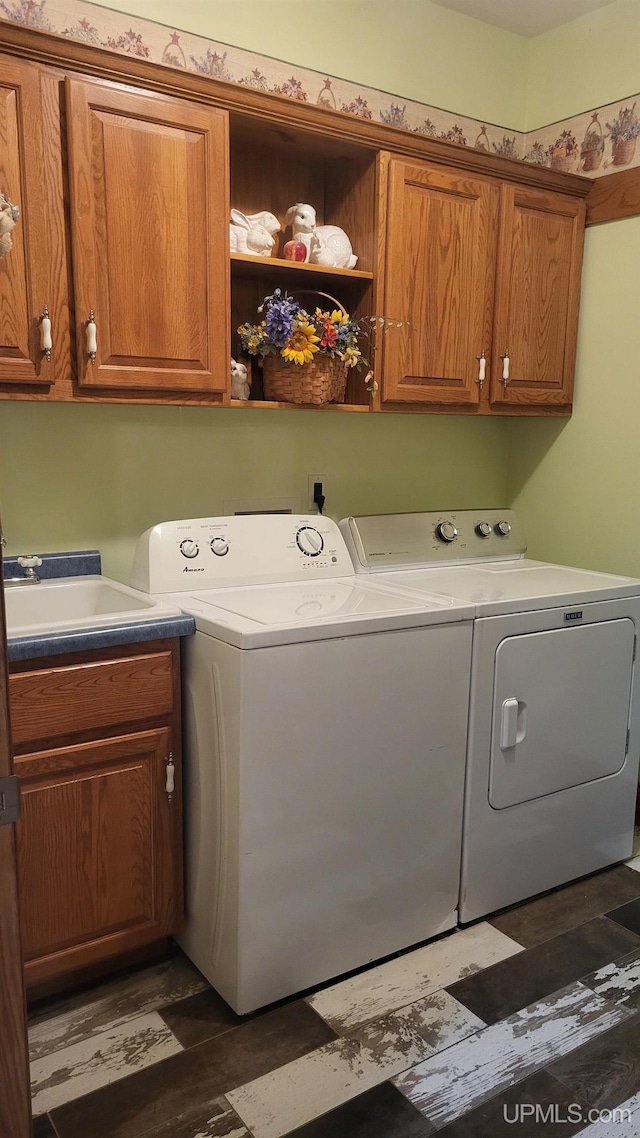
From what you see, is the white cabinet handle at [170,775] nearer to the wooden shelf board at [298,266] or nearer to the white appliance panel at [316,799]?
the white appliance panel at [316,799]

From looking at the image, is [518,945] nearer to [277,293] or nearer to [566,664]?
[566,664]

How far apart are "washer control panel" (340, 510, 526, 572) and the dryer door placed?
56 centimetres

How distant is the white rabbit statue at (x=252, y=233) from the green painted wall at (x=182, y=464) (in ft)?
1.52

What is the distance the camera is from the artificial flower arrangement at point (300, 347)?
7.14 ft

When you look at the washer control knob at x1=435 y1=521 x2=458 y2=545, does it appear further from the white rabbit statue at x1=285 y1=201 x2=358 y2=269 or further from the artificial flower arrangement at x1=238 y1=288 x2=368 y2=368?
the white rabbit statue at x1=285 y1=201 x2=358 y2=269

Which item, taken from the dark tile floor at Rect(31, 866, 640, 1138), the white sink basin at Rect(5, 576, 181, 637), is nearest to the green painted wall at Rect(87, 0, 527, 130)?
the white sink basin at Rect(5, 576, 181, 637)

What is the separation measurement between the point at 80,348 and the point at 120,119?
521mm

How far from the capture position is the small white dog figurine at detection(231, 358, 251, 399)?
2268mm

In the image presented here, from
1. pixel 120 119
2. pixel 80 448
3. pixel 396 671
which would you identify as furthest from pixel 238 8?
pixel 396 671

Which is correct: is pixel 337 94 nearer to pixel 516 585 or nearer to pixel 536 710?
pixel 516 585

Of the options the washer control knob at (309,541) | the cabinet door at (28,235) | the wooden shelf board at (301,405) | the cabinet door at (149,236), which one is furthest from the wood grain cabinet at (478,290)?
the cabinet door at (28,235)

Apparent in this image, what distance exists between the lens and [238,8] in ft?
7.45

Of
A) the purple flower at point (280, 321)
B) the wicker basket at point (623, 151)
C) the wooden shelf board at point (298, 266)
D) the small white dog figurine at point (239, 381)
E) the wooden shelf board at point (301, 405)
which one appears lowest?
the wooden shelf board at point (301, 405)

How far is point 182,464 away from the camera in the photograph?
237 cm
